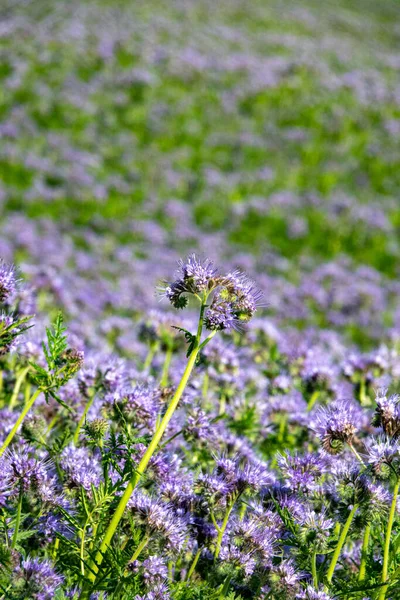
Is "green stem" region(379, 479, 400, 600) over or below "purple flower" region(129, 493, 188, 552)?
over

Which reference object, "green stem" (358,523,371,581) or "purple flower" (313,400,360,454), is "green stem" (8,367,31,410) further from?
"green stem" (358,523,371,581)

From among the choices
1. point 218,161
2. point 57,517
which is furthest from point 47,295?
point 218,161

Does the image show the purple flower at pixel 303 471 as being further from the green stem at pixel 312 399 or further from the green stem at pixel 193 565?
the green stem at pixel 312 399

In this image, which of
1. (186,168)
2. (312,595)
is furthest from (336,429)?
(186,168)

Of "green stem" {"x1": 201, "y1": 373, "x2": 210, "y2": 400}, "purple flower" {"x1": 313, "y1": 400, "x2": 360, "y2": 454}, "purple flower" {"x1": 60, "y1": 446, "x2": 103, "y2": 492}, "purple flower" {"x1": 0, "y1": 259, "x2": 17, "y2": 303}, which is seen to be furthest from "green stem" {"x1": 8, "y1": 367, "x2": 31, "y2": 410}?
"purple flower" {"x1": 313, "y1": 400, "x2": 360, "y2": 454}

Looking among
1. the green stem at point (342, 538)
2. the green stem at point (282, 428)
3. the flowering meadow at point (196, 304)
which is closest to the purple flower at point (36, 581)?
the flowering meadow at point (196, 304)

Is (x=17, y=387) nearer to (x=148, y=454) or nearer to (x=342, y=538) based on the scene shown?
(x=148, y=454)

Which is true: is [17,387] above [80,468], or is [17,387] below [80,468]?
above
